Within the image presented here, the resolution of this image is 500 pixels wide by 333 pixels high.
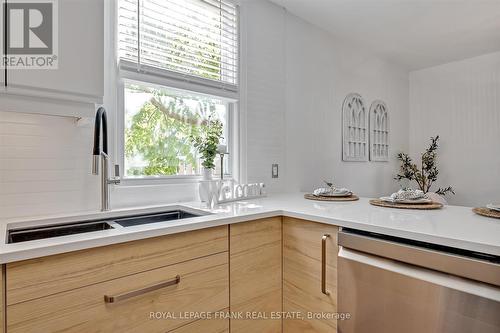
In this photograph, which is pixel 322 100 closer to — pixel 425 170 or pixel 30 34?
pixel 425 170

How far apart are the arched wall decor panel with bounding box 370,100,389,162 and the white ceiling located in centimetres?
64

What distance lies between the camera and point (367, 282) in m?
1.14

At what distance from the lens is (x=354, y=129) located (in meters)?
3.10

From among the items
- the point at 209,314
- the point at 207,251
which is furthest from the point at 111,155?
the point at 209,314

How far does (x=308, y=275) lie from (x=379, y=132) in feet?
8.45

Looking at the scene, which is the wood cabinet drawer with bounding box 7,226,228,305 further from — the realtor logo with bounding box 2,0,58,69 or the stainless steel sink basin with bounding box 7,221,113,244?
the realtor logo with bounding box 2,0,58,69

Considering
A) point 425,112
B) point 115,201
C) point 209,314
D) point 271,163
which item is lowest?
point 209,314

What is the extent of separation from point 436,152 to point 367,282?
3.41m

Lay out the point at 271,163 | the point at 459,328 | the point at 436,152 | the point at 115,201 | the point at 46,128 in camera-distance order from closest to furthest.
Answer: the point at 459,328
the point at 46,128
the point at 115,201
the point at 271,163
the point at 436,152

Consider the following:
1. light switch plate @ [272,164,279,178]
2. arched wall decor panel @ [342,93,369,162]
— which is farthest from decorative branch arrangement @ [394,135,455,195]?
light switch plate @ [272,164,279,178]

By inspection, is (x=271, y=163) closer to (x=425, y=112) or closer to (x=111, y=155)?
(x=111, y=155)

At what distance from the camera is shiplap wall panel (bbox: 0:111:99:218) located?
1.23m

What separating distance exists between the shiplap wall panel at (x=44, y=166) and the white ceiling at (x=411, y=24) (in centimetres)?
181

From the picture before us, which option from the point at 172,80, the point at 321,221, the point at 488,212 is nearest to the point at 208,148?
the point at 172,80
